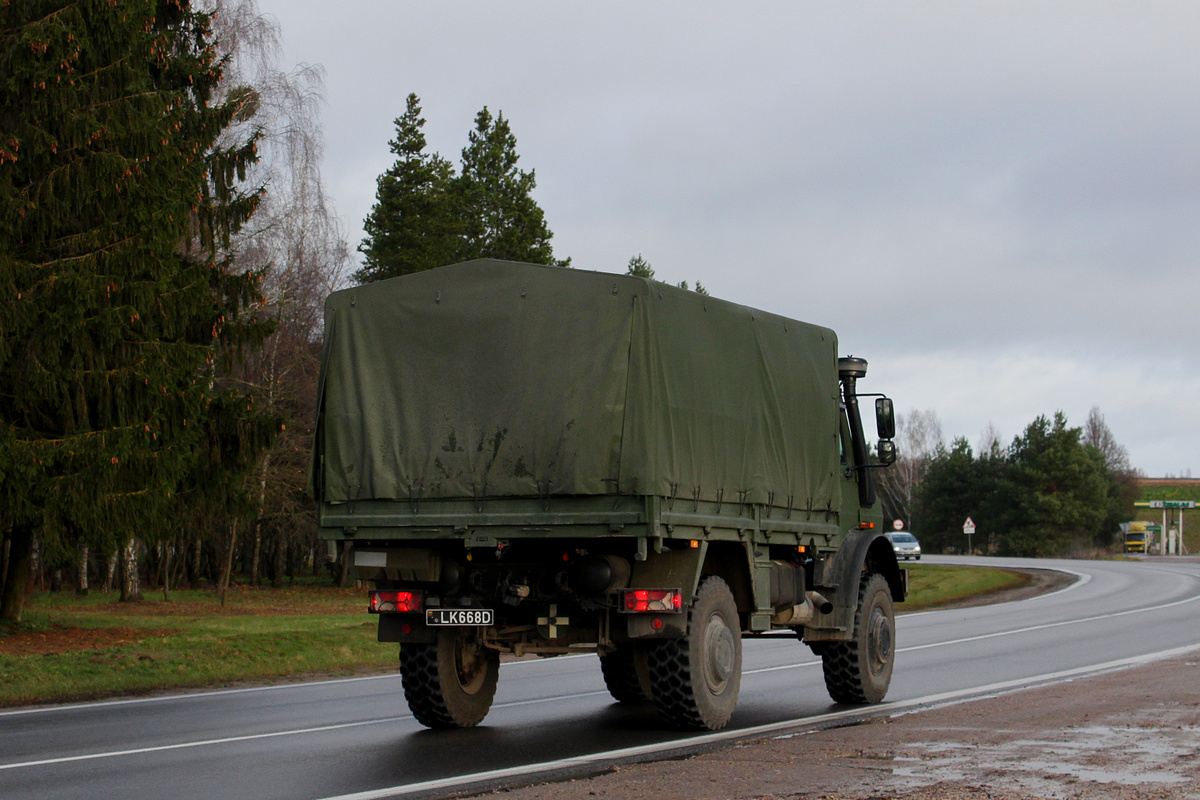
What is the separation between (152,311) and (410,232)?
112 ft

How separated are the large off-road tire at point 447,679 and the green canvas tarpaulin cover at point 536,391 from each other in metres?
1.36

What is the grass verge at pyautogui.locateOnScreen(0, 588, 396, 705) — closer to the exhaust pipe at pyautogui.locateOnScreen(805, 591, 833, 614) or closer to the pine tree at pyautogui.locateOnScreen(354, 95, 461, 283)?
the exhaust pipe at pyautogui.locateOnScreen(805, 591, 833, 614)

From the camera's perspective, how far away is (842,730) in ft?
31.4

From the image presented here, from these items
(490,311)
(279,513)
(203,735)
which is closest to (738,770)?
(490,311)

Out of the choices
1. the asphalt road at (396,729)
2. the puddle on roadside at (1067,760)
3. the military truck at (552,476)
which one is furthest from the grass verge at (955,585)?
the puddle on roadside at (1067,760)

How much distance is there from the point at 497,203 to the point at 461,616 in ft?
158

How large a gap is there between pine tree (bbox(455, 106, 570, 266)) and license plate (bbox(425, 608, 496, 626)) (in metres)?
43.1

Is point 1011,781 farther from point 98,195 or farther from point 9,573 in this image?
point 9,573

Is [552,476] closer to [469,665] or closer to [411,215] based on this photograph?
[469,665]

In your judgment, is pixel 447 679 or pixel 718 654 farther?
pixel 447 679

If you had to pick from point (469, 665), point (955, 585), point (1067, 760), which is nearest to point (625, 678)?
point (469, 665)

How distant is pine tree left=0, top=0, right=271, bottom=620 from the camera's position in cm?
1798

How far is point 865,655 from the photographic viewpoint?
11.7 meters

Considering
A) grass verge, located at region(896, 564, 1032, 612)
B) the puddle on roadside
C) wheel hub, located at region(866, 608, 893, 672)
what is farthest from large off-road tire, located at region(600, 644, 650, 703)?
grass verge, located at region(896, 564, 1032, 612)
